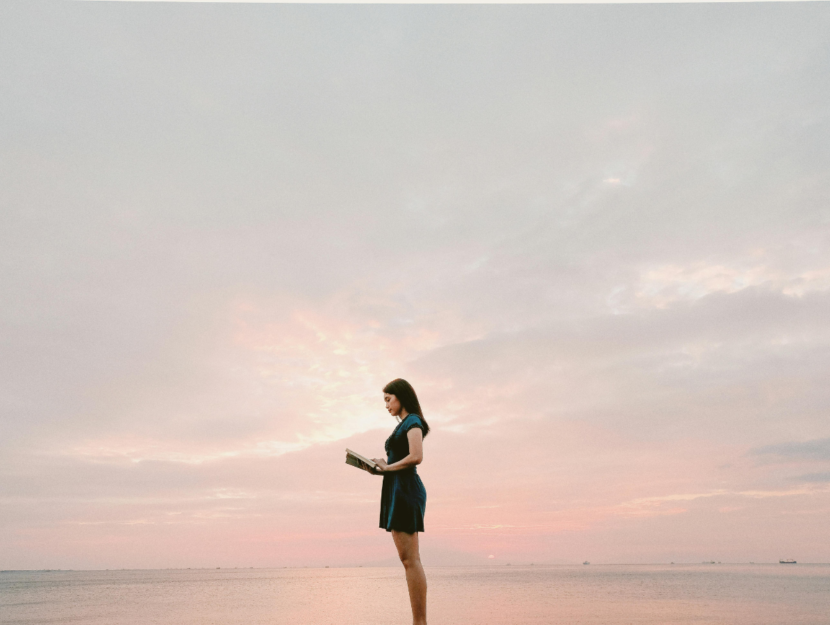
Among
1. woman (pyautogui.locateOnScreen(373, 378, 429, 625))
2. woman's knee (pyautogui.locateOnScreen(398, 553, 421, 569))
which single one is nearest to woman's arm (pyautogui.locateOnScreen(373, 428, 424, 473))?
woman (pyautogui.locateOnScreen(373, 378, 429, 625))

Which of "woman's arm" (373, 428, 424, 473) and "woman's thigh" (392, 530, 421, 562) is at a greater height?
"woman's arm" (373, 428, 424, 473)

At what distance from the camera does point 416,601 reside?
4.57 m

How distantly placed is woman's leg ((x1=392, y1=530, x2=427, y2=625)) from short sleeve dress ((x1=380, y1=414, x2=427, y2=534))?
0.22 ft

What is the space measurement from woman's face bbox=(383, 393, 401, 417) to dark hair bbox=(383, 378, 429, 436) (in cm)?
3

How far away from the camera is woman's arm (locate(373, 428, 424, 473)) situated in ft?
15.0

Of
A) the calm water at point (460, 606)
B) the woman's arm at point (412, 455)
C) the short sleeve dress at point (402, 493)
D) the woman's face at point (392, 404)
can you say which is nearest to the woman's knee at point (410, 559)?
the short sleeve dress at point (402, 493)

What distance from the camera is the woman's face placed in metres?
4.86

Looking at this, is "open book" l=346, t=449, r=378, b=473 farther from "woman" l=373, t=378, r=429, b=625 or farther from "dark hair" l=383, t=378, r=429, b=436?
"dark hair" l=383, t=378, r=429, b=436

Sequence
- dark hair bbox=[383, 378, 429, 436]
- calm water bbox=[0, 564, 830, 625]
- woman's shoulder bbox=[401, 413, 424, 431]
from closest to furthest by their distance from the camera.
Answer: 1. woman's shoulder bbox=[401, 413, 424, 431]
2. dark hair bbox=[383, 378, 429, 436]
3. calm water bbox=[0, 564, 830, 625]

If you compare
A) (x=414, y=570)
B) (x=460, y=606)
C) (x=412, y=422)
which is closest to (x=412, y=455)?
(x=412, y=422)

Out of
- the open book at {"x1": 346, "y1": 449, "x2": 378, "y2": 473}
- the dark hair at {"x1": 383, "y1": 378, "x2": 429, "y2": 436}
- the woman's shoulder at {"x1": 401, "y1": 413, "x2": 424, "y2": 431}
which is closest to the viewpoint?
the open book at {"x1": 346, "y1": 449, "x2": 378, "y2": 473}

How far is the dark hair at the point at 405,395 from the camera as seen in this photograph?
484 centimetres

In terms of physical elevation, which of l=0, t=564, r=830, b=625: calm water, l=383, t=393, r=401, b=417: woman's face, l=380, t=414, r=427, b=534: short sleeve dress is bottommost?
l=0, t=564, r=830, b=625: calm water

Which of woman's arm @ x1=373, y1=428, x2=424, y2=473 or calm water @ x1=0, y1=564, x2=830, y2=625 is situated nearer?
woman's arm @ x1=373, y1=428, x2=424, y2=473
